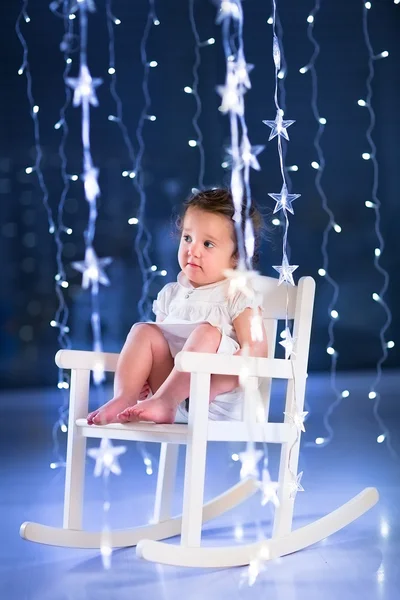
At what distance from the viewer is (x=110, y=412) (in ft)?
6.05

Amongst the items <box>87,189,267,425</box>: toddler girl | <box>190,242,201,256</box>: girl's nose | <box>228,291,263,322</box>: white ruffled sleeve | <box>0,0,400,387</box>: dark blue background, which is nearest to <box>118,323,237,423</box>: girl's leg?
<box>87,189,267,425</box>: toddler girl

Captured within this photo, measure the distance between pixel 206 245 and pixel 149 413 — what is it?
17.6 inches

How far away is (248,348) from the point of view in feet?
6.21

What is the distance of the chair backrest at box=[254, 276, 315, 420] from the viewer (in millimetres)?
1916

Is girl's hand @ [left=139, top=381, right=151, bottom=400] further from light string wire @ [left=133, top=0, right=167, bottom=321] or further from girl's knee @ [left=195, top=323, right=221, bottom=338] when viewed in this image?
light string wire @ [left=133, top=0, right=167, bottom=321]

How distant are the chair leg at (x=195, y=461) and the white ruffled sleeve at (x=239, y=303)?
299 mm

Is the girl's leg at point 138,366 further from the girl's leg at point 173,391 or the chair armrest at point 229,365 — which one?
the chair armrest at point 229,365

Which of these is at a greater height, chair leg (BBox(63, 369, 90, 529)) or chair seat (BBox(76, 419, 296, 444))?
chair seat (BBox(76, 419, 296, 444))

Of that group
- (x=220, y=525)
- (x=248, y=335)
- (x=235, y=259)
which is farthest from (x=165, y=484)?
(x=235, y=259)

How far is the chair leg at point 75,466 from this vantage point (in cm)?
191

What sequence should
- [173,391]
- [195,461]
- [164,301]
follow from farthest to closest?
[164,301] → [173,391] → [195,461]

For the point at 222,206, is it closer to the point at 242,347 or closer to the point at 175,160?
the point at 242,347

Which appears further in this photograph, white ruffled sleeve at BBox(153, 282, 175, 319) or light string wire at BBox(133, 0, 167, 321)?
light string wire at BBox(133, 0, 167, 321)

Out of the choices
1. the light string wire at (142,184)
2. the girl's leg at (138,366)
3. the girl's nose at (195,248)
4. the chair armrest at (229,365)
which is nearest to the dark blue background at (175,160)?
the light string wire at (142,184)
